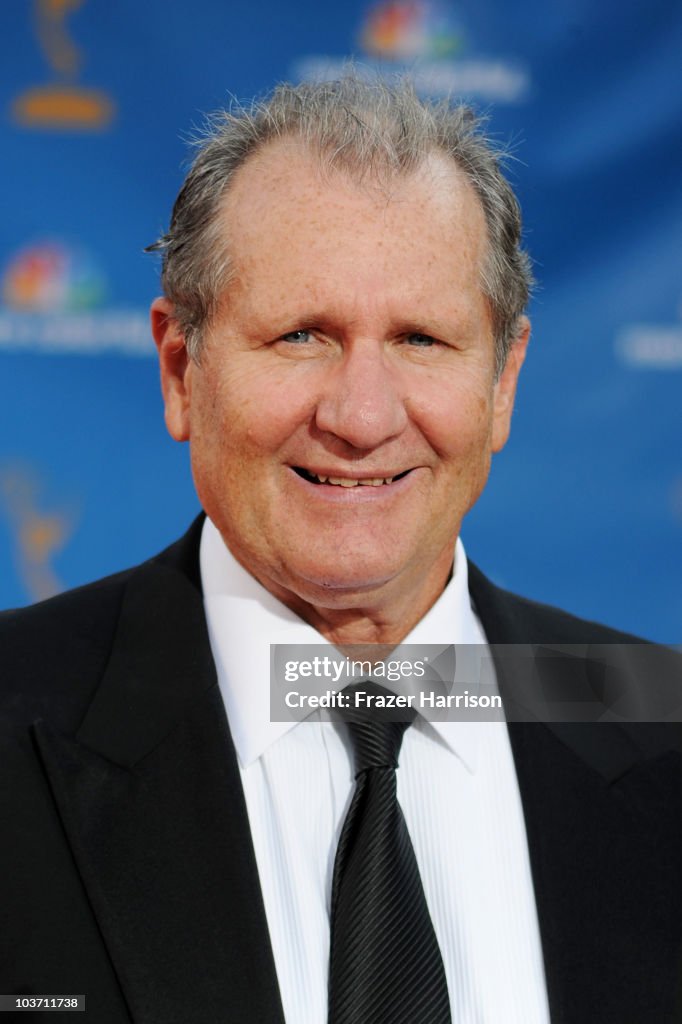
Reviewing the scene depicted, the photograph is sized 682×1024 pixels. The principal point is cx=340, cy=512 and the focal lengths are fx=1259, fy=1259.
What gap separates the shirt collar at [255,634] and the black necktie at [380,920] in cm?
13

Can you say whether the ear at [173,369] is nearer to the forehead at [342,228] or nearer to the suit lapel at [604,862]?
the forehead at [342,228]

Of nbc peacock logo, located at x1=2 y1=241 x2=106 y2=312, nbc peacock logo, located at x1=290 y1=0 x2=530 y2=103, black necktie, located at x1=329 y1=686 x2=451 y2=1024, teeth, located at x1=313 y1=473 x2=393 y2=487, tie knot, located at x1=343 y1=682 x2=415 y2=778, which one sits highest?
nbc peacock logo, located at x1=290 y1=0 x2=530 y2=103

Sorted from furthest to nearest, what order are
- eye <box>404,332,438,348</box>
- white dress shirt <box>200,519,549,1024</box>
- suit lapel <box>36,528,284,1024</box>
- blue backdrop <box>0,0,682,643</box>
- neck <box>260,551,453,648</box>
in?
blue backdrop <box>0,0,682,643</box> → neck <box>260,551,453,648</box> → eye <box>404,332,438,348</box> → white dress shirt <box>200,519,549,1024</box> → suit lapel <box>36,528,284,1024</box>

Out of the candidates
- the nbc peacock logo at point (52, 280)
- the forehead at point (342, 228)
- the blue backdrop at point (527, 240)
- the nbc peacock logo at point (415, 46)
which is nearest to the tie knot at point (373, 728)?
the forehead at point (342, 228)

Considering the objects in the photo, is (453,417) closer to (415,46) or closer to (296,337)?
(296,337)

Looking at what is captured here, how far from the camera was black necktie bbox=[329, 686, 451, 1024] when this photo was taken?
57.1 inches

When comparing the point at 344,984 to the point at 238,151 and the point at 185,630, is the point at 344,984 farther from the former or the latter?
the point at 238,151

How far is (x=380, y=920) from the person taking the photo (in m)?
1.48

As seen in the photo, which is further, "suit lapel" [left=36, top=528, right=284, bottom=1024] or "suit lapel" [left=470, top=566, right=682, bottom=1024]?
"suit lapel" [left=470, top=566, right=682, bottom=1024]

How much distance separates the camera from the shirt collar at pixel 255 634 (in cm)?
162

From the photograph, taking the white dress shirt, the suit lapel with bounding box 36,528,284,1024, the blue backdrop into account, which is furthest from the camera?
the blue backdrop

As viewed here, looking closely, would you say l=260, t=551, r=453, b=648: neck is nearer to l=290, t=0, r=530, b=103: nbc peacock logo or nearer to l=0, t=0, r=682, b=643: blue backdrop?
l=0, t=0, r=682, b=643: blue backdrop

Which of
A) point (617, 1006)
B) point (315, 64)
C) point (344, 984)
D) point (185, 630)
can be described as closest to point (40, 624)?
point (185, 630)

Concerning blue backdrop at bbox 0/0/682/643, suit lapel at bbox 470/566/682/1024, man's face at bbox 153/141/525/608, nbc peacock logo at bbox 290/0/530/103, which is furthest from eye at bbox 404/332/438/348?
nbc peacock logo at bbox 290/0/530/103
